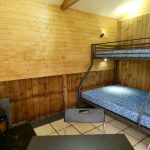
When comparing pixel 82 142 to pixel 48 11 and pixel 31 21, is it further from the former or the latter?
pixel 48 11

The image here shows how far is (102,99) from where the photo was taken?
2498mm

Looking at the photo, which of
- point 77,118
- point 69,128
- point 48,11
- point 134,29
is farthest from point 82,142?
point 134,29

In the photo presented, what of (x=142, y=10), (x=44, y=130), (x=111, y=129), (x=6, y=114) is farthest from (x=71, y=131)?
(x=142, y=10)

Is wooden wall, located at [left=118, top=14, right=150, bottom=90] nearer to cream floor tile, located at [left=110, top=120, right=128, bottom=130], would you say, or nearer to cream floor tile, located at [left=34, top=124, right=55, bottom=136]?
cream floor tile, located at [left=110, top=120, right=128, bottom=130]

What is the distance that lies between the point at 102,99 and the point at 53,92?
1073 mm

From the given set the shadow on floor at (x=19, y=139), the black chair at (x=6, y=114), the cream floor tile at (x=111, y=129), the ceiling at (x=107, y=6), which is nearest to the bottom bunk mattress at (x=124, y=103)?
the cream floor tile at (x=111, y=129)

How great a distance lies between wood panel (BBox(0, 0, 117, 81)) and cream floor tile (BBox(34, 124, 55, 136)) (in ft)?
3.29

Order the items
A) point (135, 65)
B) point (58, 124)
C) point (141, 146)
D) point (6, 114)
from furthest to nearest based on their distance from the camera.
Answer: point (135, 65) < point (58, 124) < point (6, 114) < point (141, 146)

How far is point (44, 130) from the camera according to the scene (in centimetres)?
242

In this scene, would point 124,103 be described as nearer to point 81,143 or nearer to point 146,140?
point 146,140

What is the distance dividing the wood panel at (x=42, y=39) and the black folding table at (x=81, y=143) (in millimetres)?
1593

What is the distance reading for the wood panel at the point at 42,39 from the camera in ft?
7.38

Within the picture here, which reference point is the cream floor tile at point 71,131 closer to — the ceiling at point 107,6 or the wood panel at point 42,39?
the wood panel at point 42,39

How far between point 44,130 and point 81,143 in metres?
1.52
